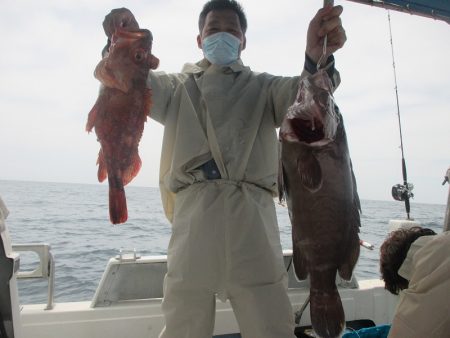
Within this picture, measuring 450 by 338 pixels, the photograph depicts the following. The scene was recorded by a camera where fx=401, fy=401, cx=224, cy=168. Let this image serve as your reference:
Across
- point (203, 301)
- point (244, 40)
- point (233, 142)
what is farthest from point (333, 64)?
point (203, 301)

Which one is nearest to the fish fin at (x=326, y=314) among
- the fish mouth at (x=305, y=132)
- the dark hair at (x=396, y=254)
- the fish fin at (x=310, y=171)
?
the fish fin at (x=310, y=171)

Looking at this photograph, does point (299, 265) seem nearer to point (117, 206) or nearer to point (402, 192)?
point (117, 206)

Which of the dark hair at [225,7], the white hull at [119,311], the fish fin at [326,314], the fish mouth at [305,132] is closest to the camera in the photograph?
the fish fin at [326,314]

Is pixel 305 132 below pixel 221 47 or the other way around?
below

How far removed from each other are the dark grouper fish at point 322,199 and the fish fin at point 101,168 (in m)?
0.95

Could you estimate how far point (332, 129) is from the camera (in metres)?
1.96

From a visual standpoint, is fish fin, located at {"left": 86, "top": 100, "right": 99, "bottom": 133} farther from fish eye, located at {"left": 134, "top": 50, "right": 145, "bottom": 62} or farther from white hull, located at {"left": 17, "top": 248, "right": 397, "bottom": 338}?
white hull, located at {"left": 17, "top": 248, "right": 397, "bottom": 338}

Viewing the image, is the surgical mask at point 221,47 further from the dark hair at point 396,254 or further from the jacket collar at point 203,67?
the dark hair at point 396,254

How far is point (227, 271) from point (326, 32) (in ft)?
4.93

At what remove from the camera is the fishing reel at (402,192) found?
5605 mm

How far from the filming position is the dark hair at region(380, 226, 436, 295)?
9.34 feet

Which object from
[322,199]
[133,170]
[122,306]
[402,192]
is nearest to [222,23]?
[133,170]

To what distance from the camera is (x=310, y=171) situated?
1982mm

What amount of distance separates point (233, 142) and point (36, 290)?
23.1ft
